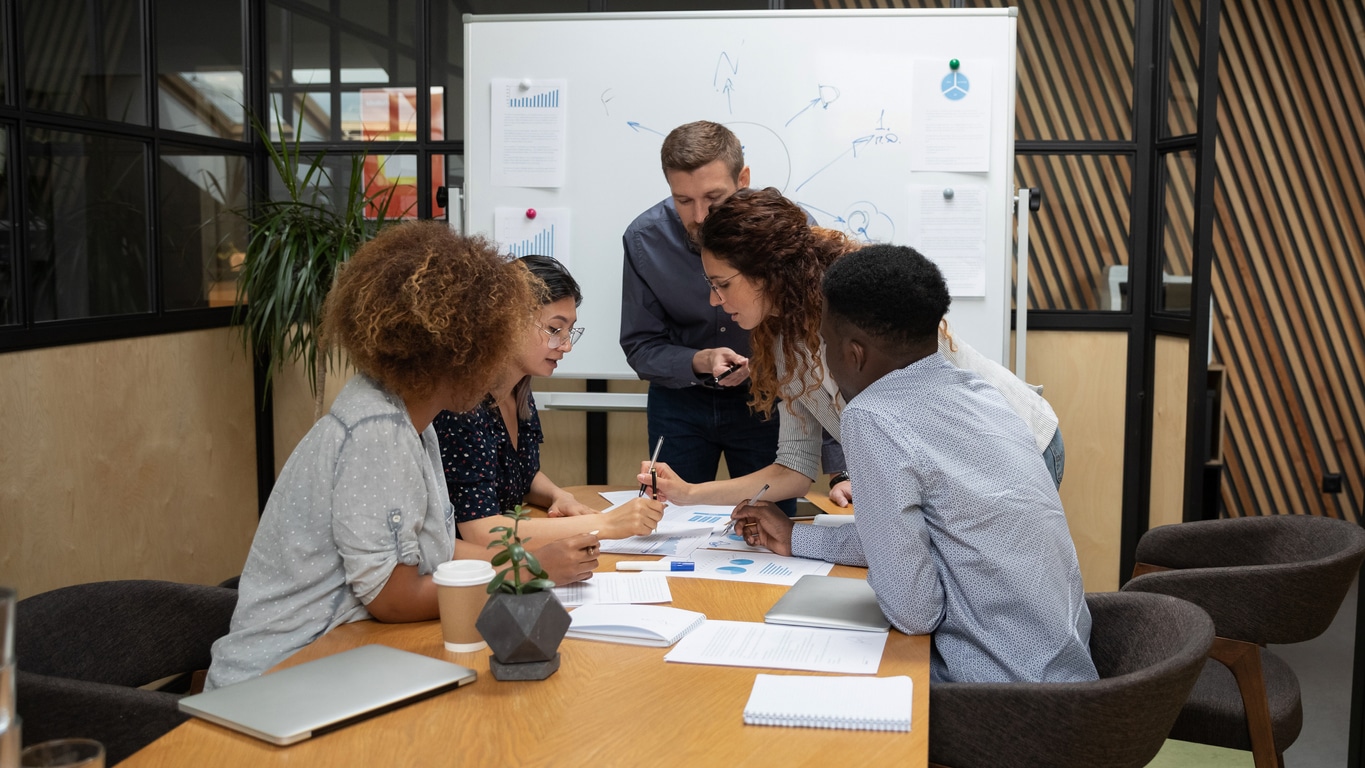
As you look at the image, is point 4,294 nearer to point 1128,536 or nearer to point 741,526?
point 741,526

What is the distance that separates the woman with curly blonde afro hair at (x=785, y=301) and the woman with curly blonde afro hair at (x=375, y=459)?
0.68 meters

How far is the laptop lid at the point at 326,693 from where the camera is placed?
1246 mm

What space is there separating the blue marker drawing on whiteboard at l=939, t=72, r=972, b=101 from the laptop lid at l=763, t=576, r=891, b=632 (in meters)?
2.24

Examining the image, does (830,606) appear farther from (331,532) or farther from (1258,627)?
(1258,627)

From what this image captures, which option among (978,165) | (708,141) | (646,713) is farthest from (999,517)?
(978,165)

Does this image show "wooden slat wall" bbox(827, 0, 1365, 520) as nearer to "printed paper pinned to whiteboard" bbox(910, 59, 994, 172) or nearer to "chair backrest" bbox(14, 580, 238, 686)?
"printed paper pinned to whiteboard" bbox(910, 59, 994, 172)

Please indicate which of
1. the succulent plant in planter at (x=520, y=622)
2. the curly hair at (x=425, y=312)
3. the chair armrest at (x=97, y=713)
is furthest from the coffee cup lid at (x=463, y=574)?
the chair armrest at (x=97, y=713)

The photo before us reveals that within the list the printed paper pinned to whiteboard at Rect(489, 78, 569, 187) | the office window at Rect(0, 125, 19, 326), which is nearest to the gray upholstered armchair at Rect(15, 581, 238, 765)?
the office window at Rect(0, 125, 19, 326)

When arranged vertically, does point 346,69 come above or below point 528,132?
above

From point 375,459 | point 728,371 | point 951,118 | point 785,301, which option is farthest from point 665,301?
point 375,459

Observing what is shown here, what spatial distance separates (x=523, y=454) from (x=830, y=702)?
139 cm

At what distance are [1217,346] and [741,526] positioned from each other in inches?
178

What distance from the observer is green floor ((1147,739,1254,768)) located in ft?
10.0

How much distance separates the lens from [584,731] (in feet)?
4.14
